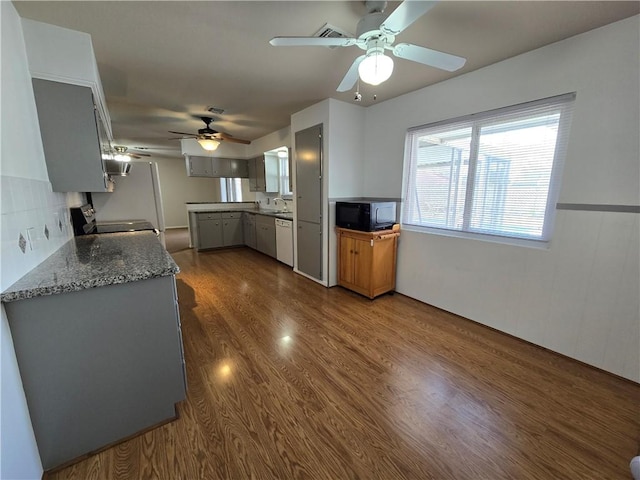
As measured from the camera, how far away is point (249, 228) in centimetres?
577

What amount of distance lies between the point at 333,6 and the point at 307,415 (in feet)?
8.22

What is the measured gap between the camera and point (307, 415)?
156 cm

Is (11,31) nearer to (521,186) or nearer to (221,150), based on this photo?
(521,186)

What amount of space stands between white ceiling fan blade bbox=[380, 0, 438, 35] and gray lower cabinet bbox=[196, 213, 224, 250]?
503 cm

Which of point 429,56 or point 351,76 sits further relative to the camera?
point 351,76

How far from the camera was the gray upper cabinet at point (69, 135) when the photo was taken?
1686 mm

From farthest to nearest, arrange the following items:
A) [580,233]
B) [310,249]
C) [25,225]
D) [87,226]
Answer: [310,249] → [87,226] → [580,233] → [25,225]

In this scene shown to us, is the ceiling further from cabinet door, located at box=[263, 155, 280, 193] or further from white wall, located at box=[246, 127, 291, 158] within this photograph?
cabinet door, located at box=[263, 155, 280, 193]

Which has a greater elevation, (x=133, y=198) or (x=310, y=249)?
(x=133, y=198)

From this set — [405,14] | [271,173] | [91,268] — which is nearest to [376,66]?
[405,14]

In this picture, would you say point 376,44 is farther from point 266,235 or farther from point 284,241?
point 266,235

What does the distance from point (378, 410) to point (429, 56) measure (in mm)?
2190

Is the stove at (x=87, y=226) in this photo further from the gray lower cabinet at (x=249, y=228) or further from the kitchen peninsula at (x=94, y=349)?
the gray lower cabinet at (x=249, y=228)

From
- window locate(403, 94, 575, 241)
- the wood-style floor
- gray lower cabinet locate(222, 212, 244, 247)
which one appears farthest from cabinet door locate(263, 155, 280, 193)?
the wood-style floor
